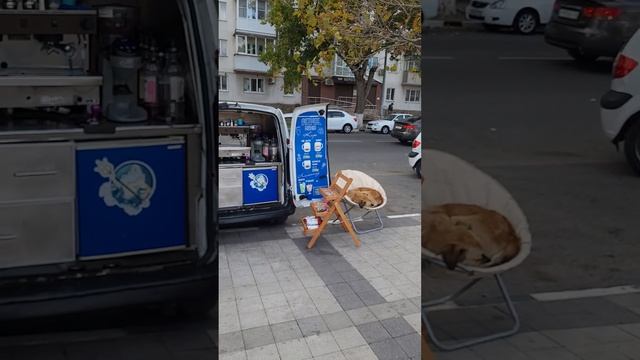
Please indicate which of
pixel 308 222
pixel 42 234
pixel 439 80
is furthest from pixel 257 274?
pixel 439 80

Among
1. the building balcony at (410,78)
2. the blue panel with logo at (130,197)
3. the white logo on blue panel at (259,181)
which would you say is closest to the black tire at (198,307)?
the blue panel with logo at (130,197)

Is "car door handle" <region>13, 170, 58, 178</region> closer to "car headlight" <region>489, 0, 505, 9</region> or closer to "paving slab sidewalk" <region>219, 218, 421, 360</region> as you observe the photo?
"paving slab sidewalk" <region>219, 218, 421, 360</region>

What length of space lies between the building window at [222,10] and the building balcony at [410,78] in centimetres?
38

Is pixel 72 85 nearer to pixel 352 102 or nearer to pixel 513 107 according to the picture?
pixel 352 102

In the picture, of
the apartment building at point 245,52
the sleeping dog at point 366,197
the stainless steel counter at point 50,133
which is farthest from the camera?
the sleeping dog at point 366,197

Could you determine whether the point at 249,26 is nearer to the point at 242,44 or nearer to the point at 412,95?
the point at 242,44

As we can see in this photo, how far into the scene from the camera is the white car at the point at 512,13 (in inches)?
38.5

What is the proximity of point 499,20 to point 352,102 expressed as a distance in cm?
33

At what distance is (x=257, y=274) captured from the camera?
1068 mm

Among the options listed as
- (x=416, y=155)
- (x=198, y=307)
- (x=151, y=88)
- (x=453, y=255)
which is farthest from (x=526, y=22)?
(x=198, y=307)

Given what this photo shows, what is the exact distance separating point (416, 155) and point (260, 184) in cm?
33

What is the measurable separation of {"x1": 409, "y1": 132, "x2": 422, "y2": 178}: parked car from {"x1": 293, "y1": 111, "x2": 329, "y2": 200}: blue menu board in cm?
19

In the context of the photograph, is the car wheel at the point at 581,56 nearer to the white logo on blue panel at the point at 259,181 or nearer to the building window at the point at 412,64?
the building window at the point at 412,64

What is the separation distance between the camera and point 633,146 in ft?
3.02
